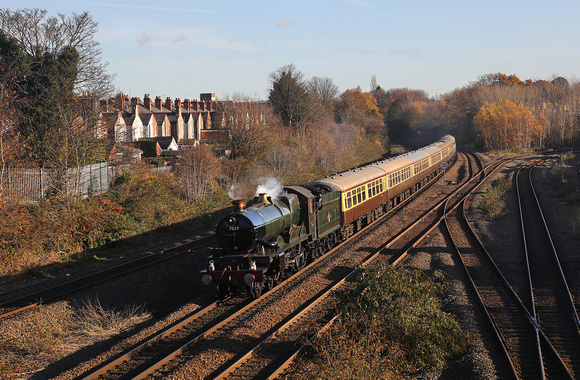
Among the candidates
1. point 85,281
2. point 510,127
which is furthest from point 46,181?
point 510,127

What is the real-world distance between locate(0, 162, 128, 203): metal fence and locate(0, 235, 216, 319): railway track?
467 centimetres

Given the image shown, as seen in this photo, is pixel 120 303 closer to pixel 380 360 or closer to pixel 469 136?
pixel 380 360

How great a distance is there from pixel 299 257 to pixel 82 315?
7.18m

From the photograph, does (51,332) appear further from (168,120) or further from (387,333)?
(168,120)

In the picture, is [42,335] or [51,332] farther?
[51,332]

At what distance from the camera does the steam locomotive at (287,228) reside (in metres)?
13.7

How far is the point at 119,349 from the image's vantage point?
35.0 feet

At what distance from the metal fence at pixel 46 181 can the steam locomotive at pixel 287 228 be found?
995 centimetres

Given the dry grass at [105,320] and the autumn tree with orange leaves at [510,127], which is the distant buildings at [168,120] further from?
the dry grass at [105,320]

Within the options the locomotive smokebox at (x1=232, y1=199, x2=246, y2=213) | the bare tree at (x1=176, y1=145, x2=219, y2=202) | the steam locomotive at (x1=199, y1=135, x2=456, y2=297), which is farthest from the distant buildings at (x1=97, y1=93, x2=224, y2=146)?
the locomotive smokebox at (x1=232, y1=199, x2=246, y2=213)

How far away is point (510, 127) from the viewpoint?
68500mm

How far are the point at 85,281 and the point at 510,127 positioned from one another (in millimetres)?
65763

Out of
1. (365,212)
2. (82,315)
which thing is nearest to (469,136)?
(365,212)

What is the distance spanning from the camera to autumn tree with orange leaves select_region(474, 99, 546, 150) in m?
68.4
